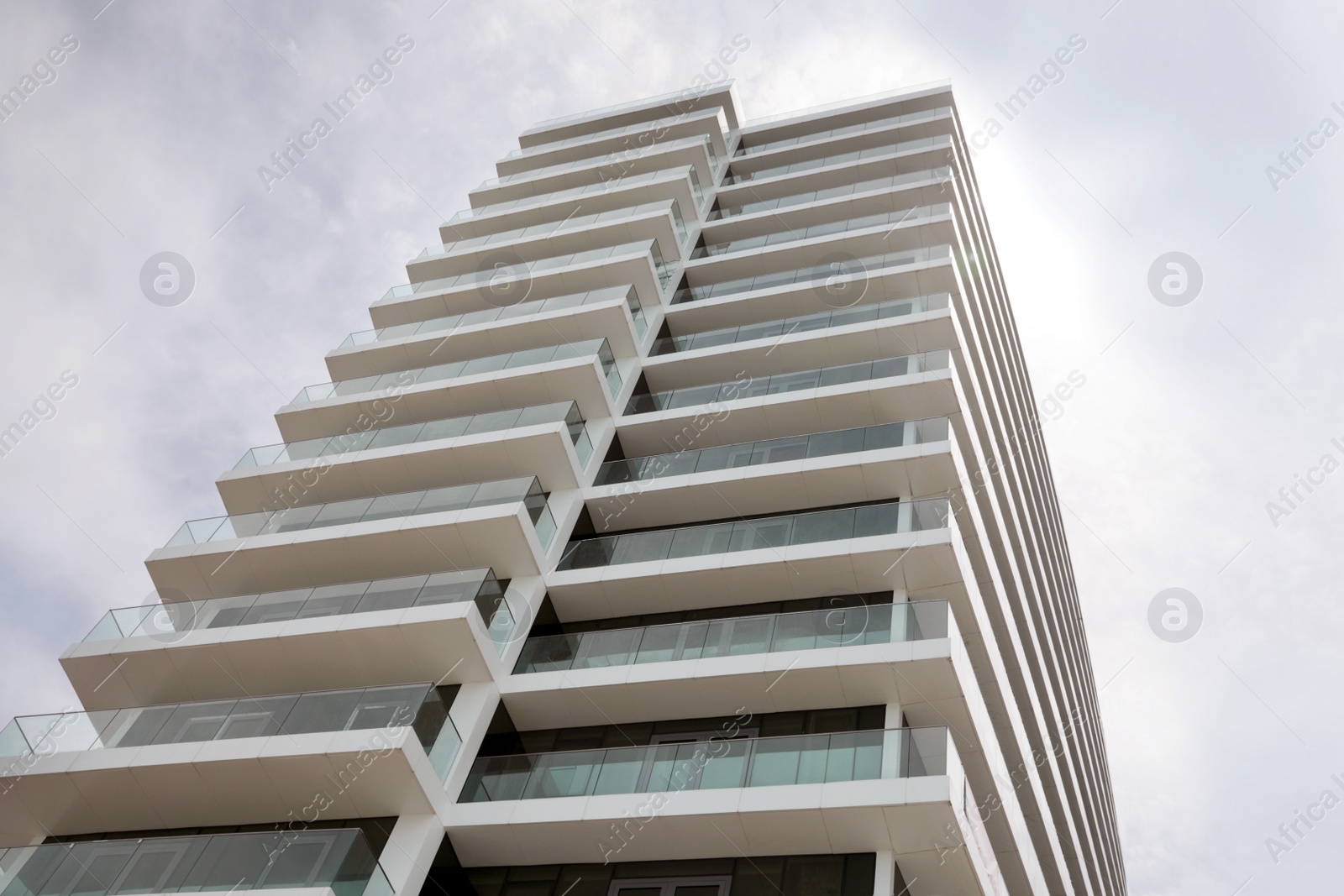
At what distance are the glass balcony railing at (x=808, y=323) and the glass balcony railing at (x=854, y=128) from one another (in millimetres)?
12529

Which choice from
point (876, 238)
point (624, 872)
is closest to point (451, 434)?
point (624, 872)

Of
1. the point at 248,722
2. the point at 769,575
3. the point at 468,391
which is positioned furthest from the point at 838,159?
the point at 248,722

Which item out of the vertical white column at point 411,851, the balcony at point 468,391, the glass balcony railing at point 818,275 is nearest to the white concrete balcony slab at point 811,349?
the balcony at point 468,391

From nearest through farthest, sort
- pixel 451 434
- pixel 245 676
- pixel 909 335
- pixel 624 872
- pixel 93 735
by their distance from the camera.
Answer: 1. pixel 624 872
2. pixel 93 735
3. pixel 245 676
4. pixel 451 434
5. pixel 909 335

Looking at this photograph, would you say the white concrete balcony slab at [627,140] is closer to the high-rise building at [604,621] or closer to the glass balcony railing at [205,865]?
the high-rise building at [604,621]

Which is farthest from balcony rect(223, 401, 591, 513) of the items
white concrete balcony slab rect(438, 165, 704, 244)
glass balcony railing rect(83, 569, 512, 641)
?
white concrete balcony slab rect(438, 165, 704, 244)

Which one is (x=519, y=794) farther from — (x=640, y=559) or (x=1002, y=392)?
(x=1002, y=392)

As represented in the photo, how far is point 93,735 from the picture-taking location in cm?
1548

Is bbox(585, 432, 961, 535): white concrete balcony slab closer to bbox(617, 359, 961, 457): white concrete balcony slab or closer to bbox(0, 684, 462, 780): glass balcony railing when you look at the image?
bbox(617, 359, 961, 457): white concrete balcony slab

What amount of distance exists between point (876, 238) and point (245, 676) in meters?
19.0

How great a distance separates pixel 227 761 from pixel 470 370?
1057 cm

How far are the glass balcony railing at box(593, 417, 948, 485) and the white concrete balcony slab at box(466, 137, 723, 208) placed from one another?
15288 mm

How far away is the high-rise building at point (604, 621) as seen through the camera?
13492 millimetres

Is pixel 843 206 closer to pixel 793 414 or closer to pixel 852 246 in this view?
pixel 852 246
